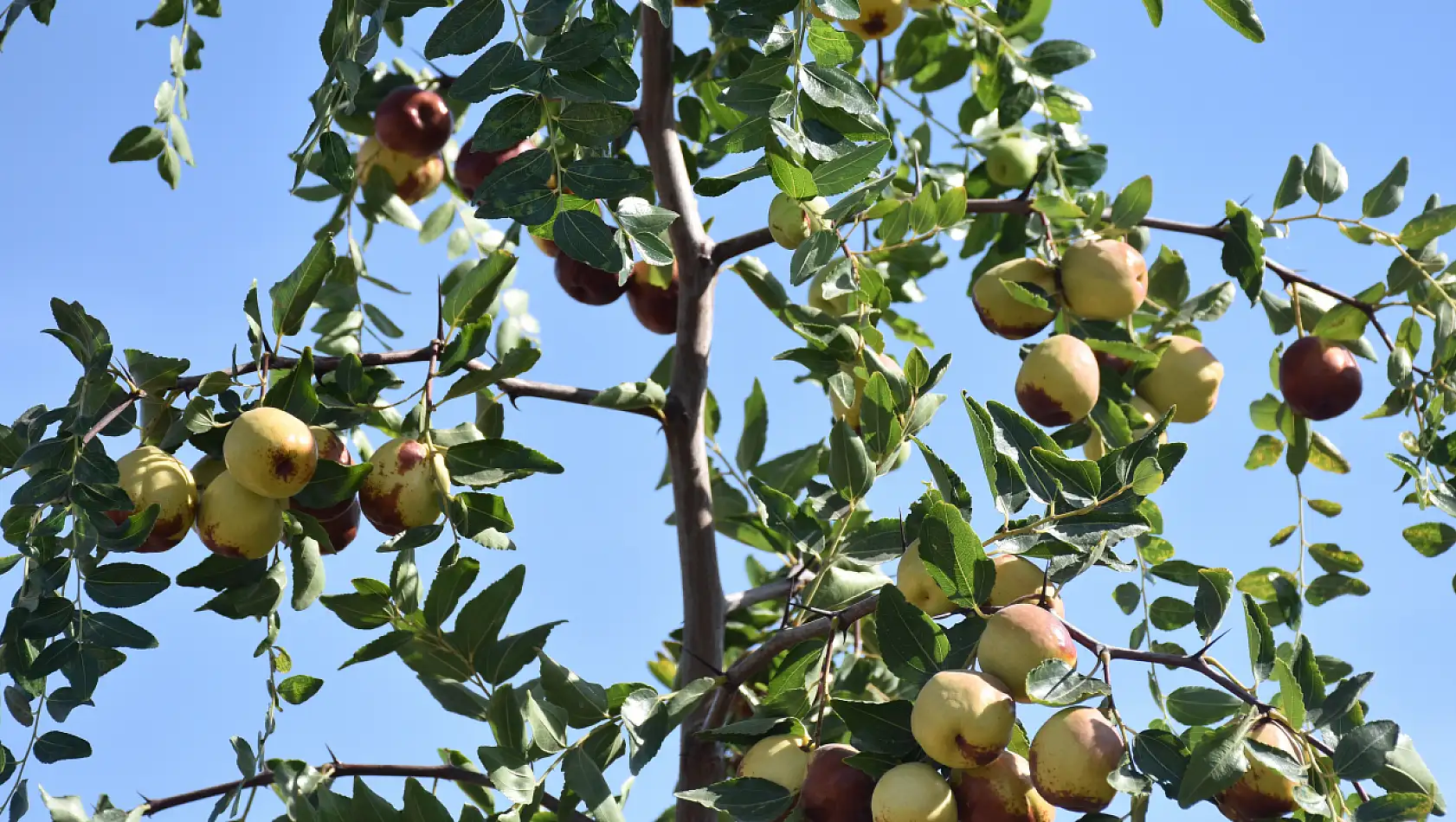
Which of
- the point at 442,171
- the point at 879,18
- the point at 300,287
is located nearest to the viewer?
the point at 300,287

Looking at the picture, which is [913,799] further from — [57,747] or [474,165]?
[474,165]

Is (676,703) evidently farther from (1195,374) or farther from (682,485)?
(1195,374)

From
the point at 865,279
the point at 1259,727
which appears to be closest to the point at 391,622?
the point at 865,279

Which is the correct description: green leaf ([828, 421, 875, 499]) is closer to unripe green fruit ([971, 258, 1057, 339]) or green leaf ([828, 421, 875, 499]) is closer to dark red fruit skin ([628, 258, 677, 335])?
unripe green fruit ([971, 258, 1057, 339])

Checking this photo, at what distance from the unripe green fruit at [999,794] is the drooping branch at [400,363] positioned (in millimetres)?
800

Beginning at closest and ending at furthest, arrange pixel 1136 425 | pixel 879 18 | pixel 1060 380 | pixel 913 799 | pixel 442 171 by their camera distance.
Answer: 1. pixel 913 799
2. pixel 1060 380
3. pixel 1136 425
4. pixel 879 18
5. pixel 442 171

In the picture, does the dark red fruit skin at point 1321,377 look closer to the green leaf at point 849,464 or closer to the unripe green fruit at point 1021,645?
the green leaf at point 849,464

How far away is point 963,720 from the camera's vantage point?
1.23 meters

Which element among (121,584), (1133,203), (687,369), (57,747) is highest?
(1133,203)

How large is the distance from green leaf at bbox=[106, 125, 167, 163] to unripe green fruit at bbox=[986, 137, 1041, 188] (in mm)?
1581

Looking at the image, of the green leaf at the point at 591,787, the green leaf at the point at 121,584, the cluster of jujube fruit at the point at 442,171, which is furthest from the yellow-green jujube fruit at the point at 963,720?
the cluster of jujube fruit at the point at 442,171

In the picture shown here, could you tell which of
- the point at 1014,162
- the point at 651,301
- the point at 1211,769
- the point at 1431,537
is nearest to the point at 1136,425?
the point at 1431,537

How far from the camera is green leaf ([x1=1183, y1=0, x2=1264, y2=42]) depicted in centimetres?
152

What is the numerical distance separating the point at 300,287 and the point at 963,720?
0.98m
